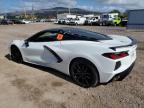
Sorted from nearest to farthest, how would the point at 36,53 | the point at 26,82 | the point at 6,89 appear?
1. the point at 6,89
2. the point at 26,82
3. the point at 36,53

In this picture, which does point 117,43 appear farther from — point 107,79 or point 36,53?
point 36,53

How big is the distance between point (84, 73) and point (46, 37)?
182 centimetres

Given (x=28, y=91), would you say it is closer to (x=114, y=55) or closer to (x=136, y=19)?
(x=114, y=55)

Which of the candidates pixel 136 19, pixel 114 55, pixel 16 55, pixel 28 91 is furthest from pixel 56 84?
pixel 136 19

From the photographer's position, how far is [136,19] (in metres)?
26.8

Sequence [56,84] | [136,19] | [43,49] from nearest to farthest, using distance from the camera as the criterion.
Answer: [56,84]
[43,49]
[136,19]

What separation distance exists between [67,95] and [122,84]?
1.50m

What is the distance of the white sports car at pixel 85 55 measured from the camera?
4.75m

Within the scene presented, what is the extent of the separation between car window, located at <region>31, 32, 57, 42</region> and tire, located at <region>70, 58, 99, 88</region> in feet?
3.66

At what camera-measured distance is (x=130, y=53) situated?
16.6 feet

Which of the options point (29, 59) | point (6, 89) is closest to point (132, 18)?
point (29, 59)

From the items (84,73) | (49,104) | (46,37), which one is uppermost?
(46,37)

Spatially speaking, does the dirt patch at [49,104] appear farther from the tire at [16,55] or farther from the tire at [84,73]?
the tire at [16,55]

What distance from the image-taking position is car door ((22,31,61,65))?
5.88 meters
